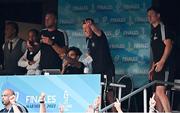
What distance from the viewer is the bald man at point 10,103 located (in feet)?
32.0

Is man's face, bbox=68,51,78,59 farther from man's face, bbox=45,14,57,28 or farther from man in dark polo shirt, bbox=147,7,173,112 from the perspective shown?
man in dark polo shirt, bbox=147,7,173,112

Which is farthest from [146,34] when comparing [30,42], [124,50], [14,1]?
[14,1]

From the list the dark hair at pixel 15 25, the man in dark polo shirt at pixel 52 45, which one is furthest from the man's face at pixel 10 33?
the man in dark polo shirt at pixel 52 45

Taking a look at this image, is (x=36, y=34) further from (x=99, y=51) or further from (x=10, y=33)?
(x=99, y=51)

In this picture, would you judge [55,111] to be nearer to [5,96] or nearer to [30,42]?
[5,96]

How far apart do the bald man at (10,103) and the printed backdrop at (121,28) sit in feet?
10.6

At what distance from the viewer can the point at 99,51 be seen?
508 inches

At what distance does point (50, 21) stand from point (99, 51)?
4.32 ft

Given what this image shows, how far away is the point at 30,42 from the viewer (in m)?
13.7

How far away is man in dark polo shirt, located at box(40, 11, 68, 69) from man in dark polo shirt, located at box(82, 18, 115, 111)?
22.3 inches

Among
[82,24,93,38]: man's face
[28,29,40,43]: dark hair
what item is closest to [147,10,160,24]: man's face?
[82,24,93,38]: man's face

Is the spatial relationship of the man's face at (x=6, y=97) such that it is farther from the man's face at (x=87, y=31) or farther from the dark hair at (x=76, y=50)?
the man's face at (x=87, y=31)

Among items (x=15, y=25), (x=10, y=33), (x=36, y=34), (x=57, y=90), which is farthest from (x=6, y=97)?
(x=15, y=25)

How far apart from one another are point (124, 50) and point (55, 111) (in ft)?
10.2
